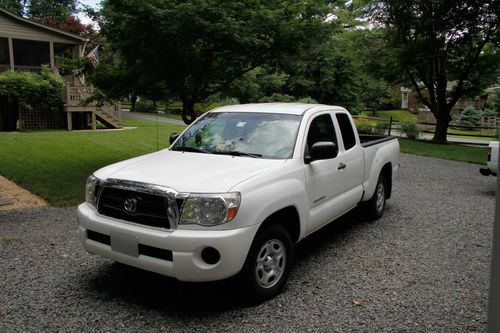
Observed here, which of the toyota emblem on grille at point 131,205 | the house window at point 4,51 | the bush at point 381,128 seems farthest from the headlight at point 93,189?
the house window at point 4,51

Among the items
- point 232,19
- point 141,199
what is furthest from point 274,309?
point 232,19

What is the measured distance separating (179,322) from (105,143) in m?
13.3

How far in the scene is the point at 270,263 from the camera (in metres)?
4.00

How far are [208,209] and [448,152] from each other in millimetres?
16106

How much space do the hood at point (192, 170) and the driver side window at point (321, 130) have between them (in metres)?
0.73

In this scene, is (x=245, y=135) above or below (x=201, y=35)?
below

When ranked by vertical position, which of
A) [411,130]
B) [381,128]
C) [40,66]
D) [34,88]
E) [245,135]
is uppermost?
[40,66]

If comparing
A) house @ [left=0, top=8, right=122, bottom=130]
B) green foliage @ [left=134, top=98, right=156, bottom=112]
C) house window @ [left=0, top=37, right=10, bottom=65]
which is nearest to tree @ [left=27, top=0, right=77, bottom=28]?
green foliage @ [left=134, top=98, right=156, bottom=112]

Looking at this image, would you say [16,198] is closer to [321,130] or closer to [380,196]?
[321,130]

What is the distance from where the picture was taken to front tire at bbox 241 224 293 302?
12.3ft

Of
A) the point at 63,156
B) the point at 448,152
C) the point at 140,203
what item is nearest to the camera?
the point at 140,203

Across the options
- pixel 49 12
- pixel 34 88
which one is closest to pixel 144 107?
pixel 49 12

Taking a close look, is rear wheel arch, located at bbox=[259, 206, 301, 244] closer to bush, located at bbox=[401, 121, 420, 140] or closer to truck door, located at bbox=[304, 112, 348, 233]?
truck door, located at bbox=[304, 112, 348, 233]

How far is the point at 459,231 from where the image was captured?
21.1ft
